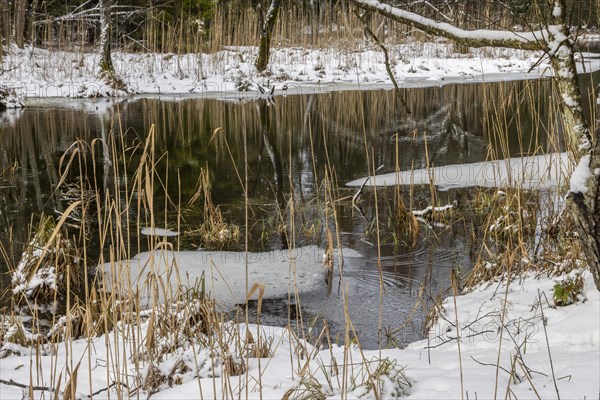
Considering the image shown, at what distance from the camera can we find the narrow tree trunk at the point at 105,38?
15.5 meters

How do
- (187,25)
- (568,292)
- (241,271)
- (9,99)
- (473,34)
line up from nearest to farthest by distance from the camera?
(473,34)
(568,292)
(241,271)
(9,99)
(187,25)

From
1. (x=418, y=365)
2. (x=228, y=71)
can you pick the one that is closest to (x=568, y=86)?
(x=418, y=365)

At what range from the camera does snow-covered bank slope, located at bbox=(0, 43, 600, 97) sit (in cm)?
1580

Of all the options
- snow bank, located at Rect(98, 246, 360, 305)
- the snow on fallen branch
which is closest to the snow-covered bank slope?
snow bank, located at Rect(98, 246, 360, 305)

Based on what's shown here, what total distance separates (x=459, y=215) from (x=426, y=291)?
5.87 ft

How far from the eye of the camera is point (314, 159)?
7.09 m

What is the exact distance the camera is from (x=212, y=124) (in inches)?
454

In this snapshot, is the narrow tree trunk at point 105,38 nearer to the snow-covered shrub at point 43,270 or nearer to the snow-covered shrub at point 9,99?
the snow-covered shrub at point 9,99

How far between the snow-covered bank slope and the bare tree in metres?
12.1

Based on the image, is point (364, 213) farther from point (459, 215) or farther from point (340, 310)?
point (340, 310)

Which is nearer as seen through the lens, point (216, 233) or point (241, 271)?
point (241, 271)

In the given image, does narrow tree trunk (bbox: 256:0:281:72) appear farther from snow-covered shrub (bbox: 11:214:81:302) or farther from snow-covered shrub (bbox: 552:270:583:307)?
snow-covered shrub (bbox: 552:270:583:307)

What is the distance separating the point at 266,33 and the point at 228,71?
128 centimetres

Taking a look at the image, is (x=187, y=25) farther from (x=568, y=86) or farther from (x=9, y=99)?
(x=568, y=86)
